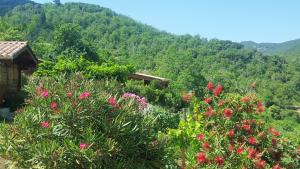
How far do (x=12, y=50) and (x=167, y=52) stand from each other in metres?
64.7

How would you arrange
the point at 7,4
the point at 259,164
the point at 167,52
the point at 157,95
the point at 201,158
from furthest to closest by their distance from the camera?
the point at 7,4 < the point at 167,52 < the point at 157,95 < the point at 201,158 < the point at 259,164

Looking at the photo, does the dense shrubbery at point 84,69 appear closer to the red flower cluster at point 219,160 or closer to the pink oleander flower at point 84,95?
the red flower cluster at point 219,160

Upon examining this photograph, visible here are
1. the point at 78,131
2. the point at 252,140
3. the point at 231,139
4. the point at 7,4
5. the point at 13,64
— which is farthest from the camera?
the point at 7,4

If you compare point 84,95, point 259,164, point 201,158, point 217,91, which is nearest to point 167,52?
point 217,91

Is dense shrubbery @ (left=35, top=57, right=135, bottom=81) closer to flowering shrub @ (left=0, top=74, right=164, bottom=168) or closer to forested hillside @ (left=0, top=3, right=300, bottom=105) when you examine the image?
flowering shrub @ (left=0, top=74, right=164, bottom=168)

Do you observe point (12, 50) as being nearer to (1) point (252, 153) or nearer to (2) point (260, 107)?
(2) point (260, 107)

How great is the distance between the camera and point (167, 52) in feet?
261

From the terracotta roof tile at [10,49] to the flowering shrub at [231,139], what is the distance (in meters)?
8.90

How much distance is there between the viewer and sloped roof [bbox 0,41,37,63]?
14923mm

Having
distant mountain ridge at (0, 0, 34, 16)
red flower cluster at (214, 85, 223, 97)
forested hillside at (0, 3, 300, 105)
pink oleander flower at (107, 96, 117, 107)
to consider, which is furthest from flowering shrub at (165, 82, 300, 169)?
distant mountain ridge at (0, 0, 34, 16)

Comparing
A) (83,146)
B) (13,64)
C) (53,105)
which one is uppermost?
(53,105)

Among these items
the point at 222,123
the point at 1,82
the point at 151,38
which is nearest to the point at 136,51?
the point at 151,38

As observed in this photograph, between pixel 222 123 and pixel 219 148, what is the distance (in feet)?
1.78

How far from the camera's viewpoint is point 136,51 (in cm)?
8725
